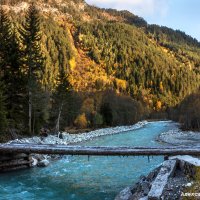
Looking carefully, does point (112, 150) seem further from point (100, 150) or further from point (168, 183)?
point (168, 183)

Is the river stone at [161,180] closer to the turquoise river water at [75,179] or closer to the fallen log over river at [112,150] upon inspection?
the fallen log over river at [112,150]

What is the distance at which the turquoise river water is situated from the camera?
21.1 metres

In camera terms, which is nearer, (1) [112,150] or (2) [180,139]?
(1) [112,150]

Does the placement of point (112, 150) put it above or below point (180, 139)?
above

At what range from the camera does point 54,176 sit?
26312mm

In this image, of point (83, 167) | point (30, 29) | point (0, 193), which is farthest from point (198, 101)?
point (0, 193)

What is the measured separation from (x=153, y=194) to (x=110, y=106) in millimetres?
88286

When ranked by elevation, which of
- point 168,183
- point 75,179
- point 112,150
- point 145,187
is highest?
point 112,150

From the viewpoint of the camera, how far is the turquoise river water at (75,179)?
2114cm

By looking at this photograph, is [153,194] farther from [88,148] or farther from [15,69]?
[15,69]

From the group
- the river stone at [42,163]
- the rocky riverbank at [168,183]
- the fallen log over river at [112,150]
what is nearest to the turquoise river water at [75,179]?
the river stone at [42,163]

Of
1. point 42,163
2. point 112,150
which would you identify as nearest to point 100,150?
point 112,150

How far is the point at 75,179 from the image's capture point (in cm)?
2533

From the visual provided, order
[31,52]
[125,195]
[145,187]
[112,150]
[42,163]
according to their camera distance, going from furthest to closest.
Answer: [31,52], [42,163], [112,150], [125,195], [145,187]
